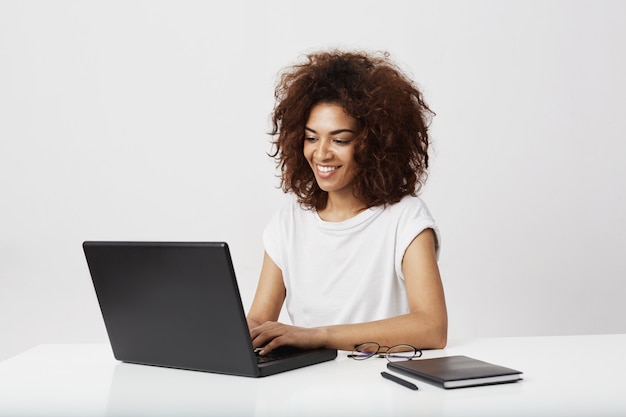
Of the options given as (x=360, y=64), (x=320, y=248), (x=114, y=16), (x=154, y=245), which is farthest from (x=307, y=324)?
(x=114, y=16)

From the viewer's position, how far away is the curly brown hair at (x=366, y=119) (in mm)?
2537

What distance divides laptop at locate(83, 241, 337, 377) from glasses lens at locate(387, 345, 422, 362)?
15cm

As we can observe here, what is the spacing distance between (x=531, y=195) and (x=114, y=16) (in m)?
2.25

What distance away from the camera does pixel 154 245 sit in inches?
68.3

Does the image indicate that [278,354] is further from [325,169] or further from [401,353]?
[325,169]

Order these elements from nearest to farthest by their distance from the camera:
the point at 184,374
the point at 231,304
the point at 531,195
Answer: the point at 231,304 < the point at 184,374 < the point at 531,195

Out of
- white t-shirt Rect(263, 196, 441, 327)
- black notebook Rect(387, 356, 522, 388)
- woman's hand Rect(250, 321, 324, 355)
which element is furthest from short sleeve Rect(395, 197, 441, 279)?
black notebook Rect(387, 356, 522, 388)

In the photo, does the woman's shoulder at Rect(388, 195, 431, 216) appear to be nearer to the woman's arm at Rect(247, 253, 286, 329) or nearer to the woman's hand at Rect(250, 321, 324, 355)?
the woman's arm at Rect(247, 253, 286, 329)

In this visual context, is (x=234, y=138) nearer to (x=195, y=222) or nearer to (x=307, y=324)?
(x=195, y=222)

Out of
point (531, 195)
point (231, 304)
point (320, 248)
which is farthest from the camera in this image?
point (531, 195)

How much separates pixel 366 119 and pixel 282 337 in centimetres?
87

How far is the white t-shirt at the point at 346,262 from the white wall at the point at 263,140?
4.92ft

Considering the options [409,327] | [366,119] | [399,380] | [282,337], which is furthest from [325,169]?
[399,380]

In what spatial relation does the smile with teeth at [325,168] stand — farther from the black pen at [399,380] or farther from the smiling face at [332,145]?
the black pen at [399,380]
